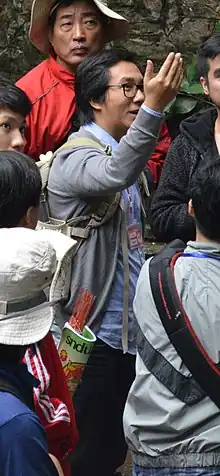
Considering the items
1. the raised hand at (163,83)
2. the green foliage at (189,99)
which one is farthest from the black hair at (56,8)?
the green foliage at (189,99)

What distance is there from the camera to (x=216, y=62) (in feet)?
10.5

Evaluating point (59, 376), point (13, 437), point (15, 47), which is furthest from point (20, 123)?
point (15, 47)

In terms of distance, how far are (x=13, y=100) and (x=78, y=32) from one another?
68cm

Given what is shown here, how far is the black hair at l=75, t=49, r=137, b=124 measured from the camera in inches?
125

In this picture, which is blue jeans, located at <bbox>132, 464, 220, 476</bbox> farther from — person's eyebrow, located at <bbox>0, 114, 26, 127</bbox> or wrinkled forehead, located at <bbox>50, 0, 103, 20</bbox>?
wrinkled forehead, located at <bbox>50, 0, 103, 20</bbox>

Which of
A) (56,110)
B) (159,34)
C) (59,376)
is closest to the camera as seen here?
(59,376)

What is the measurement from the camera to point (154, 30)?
5.33m

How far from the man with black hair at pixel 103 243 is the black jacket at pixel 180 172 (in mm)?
115

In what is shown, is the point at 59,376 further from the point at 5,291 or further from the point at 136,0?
the point at 136,0

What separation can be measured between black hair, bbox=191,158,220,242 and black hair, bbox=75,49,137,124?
100cm

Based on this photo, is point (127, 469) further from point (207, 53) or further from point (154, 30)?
point (154, 30)

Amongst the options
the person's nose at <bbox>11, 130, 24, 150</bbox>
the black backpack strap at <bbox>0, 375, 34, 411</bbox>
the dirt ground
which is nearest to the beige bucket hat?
the person's nose at <bbox>11, 130, 24, 150</bbox>

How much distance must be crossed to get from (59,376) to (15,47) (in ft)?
11.8

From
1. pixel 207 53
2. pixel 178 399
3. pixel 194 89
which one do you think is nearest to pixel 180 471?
pixel 178 399
